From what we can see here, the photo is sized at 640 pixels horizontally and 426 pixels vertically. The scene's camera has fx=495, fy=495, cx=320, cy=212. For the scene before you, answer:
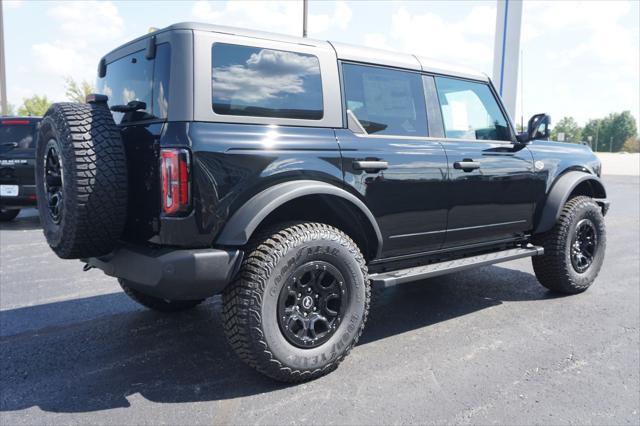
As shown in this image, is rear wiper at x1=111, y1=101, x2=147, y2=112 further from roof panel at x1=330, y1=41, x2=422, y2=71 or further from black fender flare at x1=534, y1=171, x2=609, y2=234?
black fender flare at x1=534, y1=171, x2=609, y2=234

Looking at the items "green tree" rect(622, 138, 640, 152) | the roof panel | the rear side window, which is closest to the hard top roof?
the roof panel

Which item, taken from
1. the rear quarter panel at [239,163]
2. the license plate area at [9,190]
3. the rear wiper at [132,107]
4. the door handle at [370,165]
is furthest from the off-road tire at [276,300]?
→ the license plate area at [9,190]

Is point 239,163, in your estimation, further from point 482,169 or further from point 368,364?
point 482,169

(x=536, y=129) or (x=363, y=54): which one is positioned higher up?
(x=363, y=54)

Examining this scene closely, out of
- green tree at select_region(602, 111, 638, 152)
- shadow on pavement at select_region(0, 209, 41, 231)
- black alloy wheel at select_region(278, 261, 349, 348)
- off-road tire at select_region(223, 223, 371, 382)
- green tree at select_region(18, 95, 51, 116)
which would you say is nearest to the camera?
off-road tire at select_region(223, 223, 371, 382)

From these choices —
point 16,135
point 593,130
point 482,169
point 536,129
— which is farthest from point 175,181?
point 593,130

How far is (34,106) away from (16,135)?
49.1m

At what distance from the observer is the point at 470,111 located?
418 centimetres

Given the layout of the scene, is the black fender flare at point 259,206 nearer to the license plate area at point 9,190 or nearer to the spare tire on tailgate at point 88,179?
the spare tire on tailgate at point 88,179

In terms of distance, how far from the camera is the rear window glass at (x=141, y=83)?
8.84ft

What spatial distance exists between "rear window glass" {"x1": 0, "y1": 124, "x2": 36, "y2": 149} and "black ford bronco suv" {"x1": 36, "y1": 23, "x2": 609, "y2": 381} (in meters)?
5.67

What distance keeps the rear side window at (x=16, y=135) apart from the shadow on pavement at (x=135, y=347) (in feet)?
16.8

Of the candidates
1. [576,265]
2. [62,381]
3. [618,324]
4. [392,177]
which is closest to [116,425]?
[62,381]

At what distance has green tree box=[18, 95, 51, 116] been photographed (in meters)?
46.7
